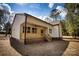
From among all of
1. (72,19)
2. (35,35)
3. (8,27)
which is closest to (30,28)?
(35,35)

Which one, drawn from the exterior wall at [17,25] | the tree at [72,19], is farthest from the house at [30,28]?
the tree at [72,19]

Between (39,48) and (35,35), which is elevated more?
(35,35)

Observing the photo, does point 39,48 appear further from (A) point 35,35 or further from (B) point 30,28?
(B) point 30,28

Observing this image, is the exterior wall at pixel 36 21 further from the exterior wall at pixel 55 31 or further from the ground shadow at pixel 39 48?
the ground shadow at pixel 39 48

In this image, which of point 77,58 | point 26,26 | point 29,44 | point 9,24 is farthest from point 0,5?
point 77,58

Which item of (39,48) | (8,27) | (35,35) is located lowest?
(39,48)

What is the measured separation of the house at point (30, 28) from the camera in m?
1.73

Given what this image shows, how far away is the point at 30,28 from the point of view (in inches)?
68.2

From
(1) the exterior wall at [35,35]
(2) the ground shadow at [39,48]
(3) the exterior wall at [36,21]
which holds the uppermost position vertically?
(3) the exterior wall at [36,21]

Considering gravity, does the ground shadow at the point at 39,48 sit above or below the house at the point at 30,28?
below

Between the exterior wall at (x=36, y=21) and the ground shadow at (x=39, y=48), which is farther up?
the exterior wall at (x=36, y=21)

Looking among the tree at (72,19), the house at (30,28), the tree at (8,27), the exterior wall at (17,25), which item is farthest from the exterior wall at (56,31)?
the tree at (8,27)

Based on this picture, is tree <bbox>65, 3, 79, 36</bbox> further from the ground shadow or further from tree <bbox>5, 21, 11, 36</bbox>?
tree <bbox>5, 21, 11, 36</bbox>

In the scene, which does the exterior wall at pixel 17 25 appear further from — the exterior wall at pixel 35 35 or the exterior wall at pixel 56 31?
the exterior wall at pixel 56 31
